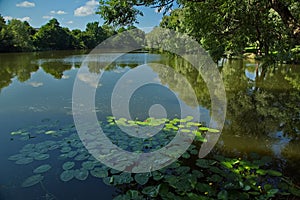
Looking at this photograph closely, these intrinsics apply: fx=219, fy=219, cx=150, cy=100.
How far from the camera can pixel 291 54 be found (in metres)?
4.75

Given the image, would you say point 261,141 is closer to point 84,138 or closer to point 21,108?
point 84,138

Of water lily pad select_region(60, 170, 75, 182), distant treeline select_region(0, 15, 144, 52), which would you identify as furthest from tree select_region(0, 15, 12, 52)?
water lily pad select_region(60, 170, 75, 182)

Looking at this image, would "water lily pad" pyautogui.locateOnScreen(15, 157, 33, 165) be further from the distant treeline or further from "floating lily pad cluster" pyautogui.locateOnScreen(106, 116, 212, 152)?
the distant treeline

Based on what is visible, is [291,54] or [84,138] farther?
[291,54]

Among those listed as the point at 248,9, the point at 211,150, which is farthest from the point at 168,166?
the point at 248,9

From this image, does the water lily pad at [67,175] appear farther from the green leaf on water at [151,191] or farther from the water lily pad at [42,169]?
the green leaf on water at [151,191]

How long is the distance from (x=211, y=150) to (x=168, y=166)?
1.02 m

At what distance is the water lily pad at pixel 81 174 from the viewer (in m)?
2.71

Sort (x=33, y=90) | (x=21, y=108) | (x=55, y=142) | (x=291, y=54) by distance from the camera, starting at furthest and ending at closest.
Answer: (x=33, y=90)
(x=21, y=108)
(x=291, y=54)
(x=55, y=142)

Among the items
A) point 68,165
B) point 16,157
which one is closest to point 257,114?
point 68,165

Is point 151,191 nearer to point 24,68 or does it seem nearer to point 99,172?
point 99,172

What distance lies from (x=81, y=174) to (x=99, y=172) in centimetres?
22

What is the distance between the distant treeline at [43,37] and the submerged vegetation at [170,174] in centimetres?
1978

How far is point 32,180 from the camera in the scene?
2.70 meters
